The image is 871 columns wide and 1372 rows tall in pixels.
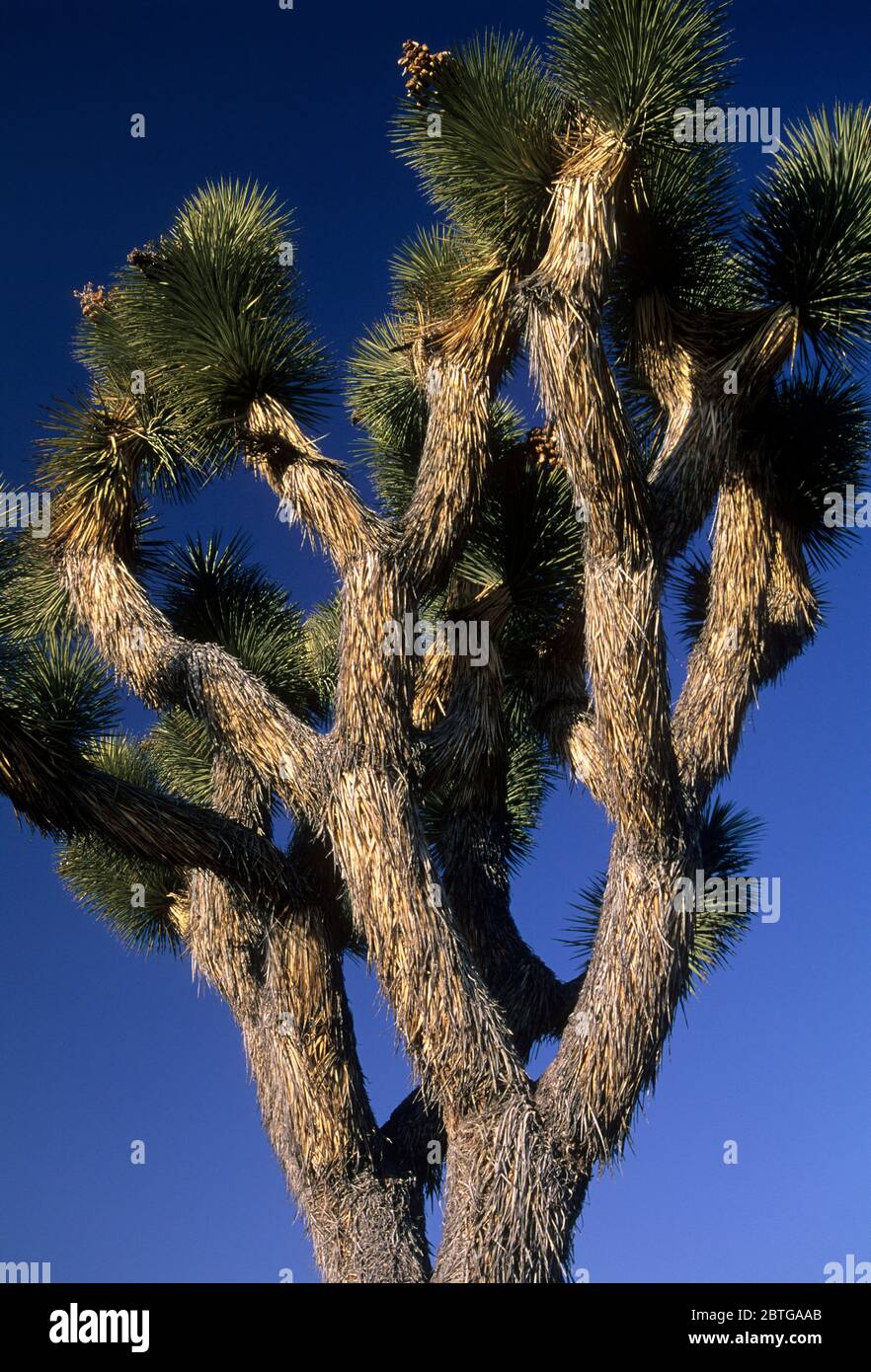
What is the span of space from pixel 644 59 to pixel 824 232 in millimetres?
1326

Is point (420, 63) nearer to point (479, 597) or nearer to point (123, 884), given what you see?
point (479, 597)

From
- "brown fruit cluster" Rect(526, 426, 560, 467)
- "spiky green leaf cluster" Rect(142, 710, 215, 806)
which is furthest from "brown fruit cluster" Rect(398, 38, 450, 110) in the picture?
"spiky green leaf cluster" Rect(142, 710, 215, 806)

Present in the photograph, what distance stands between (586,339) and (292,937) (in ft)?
11.6

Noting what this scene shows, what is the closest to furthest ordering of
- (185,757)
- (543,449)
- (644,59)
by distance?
(644,59) < (543,449) < (185,757)

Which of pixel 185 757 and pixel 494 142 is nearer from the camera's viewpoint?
pixel 494 142

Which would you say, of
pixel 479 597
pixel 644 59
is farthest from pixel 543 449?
pixel 644 59

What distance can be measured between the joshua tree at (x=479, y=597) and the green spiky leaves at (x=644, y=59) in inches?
0.7

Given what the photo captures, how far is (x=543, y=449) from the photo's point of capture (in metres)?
9.27

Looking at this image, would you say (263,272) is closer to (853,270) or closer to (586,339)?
(586,339)

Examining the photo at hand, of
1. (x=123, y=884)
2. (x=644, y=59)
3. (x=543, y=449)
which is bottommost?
(x=123, y=884)

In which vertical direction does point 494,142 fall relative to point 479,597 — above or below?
above

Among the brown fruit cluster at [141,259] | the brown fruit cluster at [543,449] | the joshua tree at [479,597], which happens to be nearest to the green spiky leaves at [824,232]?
the joshua tree at [479,597]

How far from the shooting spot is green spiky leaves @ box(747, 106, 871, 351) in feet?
26.4

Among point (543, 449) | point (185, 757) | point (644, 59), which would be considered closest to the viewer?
point (644, 59)
